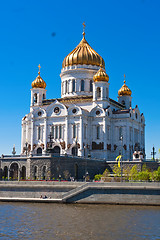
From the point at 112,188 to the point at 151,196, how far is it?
4.83m

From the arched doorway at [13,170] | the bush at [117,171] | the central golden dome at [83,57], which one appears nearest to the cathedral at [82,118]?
the central golden dome at [83,57]

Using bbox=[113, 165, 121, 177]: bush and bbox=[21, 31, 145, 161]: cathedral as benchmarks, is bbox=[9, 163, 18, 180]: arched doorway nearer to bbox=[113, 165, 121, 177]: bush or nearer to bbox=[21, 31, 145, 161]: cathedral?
bbox=[21, 31, 145, 161]: cathedral

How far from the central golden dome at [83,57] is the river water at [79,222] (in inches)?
1771

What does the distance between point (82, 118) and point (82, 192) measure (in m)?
28.1

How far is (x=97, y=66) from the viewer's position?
8638 centimetres

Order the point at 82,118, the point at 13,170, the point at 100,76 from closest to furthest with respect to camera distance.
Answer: the point at 13,170 → the point at 82,118 → the point at 100,76

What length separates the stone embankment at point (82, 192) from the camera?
1874 inches

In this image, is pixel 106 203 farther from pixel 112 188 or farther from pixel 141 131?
pixel 141 131

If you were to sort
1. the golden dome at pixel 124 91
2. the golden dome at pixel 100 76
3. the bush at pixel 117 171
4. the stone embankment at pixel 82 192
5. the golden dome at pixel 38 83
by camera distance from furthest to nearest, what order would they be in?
the golden dome at pixel 124 91
the golden dome at pixel 38 83
the golden dome at pixel 100 76
the bush at pixel 117 171
the stone embankment at pixel 82 192

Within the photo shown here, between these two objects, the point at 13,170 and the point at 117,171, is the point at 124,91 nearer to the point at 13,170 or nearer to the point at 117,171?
the point at 117,171

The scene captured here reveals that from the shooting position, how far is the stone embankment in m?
47.6

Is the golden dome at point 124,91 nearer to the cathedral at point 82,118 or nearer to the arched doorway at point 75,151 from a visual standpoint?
the cathedral at point 82,118

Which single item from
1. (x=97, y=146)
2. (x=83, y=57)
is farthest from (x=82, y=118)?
(x=83, y=57)

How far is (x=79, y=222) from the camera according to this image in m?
34.8
